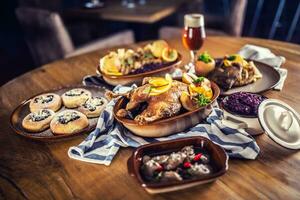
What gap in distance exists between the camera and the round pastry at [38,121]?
1.14 m

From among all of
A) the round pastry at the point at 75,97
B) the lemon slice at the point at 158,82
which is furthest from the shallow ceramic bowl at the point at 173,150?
the round pastry at the point at 75,97

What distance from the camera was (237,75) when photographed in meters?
1.33

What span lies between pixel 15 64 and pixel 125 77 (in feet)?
12.8

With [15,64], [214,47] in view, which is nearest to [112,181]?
[214,47]

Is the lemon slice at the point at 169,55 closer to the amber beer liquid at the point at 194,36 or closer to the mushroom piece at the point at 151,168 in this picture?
the amber beer liquid at the point at 194,36

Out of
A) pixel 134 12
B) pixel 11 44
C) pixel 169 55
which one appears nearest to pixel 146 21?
pixel 134 12

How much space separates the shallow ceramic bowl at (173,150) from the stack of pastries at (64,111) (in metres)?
0.33

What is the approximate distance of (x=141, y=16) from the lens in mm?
3088

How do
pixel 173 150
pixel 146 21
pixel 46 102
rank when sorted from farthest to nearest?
pixel 146 21, pixel 46 102, pixel 173 150

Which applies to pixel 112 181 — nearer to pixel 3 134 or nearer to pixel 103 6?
pixel 3 134

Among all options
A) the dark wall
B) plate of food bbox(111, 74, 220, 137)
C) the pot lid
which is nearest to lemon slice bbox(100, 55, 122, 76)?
plate of food bbox(111, 74, 220, 137)

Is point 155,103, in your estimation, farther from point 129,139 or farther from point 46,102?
point 46,102

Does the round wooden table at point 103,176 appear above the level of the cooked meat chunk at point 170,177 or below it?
below

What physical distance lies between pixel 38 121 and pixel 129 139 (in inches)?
15.0
